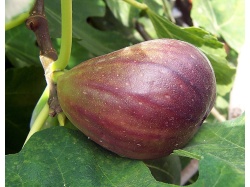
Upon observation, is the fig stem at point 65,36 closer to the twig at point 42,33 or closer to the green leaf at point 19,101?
the twig at point 42,33

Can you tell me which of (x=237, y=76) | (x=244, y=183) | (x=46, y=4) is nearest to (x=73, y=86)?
(x=244, y=183)

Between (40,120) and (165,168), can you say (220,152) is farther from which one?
(40,120)

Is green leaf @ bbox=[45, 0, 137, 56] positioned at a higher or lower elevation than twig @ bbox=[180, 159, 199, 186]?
higher

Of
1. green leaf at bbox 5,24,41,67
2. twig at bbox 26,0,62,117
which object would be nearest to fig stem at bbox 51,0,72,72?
twig at bbox 26,0,62,117

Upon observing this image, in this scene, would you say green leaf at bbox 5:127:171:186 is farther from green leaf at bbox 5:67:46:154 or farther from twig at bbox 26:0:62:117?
green leaf at bbox 5:67:46:154

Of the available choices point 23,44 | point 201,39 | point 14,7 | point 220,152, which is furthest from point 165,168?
point 23,44

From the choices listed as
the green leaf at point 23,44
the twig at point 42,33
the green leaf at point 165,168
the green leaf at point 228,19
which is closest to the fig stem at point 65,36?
the twig at point 42,33

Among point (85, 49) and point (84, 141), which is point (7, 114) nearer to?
point (85, 49)
